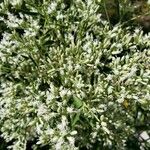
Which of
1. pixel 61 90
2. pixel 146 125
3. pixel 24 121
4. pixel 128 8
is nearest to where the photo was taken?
pixel 61 90

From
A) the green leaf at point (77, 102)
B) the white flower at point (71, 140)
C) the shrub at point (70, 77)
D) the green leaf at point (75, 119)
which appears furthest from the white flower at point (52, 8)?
the white flower at point (71, 140)

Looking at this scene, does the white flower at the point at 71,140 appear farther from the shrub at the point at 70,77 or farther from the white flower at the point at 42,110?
the white flower at the point at 42,110

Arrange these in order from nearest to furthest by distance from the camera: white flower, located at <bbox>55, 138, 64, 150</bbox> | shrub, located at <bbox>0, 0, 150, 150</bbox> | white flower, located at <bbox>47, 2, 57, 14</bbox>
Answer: white flower, located at <bbox>55, 138, 64, 150</bbox>, shrub, located at <bbox>0, 0, 150, 150</bbox>, white flower, located at <bbox>47, 2, 57, 14</bbox>

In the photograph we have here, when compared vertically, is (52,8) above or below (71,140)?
above

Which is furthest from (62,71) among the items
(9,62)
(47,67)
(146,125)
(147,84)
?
(146,125)

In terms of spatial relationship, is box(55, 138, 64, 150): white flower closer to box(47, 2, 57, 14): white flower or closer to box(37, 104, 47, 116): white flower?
box(37, 104, 47, 116): white flower

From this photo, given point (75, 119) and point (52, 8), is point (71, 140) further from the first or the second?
point (52, 8)

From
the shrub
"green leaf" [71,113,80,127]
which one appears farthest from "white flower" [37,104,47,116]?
"green leaf" [71,113,80,127]

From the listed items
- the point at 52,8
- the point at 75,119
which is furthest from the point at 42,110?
the point at 52,8

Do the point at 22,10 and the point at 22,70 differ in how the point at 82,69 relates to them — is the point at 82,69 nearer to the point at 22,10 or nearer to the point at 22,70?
the point at 22,70
